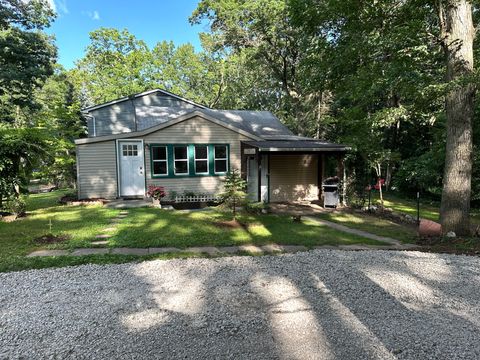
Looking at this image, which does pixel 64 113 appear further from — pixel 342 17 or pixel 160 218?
pixel 342 17

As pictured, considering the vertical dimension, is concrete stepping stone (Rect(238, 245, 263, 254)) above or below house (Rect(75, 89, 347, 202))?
below

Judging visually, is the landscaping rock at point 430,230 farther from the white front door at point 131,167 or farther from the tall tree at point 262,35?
the tall tree at point 262,35

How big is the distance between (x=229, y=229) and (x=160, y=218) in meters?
2.31

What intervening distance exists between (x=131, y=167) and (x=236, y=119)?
6619 millimetres

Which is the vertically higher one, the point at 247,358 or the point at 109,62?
the point at 109,62

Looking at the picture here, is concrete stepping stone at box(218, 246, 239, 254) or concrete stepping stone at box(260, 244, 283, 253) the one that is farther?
concrete stepping stone at box(260, 244, 283, 253)

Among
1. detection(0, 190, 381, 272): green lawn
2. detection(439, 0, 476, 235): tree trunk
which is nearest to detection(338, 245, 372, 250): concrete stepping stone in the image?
detection(0, 190, 381, 272): green lawn

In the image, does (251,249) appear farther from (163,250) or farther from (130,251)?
(130,251)

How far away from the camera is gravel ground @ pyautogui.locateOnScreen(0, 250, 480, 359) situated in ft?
9.02

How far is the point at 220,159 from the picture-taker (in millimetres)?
13297

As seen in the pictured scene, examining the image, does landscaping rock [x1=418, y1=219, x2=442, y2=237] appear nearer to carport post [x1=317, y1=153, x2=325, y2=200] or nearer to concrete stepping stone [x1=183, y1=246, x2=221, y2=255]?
concrete stepping stone [x1=183, y1=246, x2=221, y2=255]

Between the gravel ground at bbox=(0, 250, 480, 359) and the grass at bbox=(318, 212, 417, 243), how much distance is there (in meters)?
2.57

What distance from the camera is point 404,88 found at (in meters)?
7.62

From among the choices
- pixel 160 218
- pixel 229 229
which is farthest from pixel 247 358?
pixel 160 218
